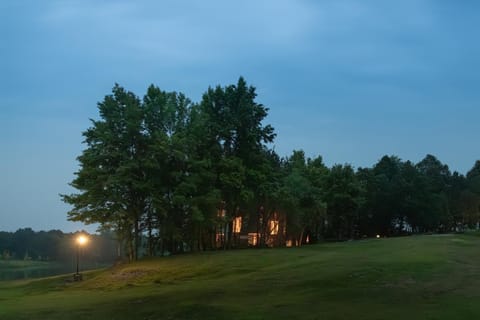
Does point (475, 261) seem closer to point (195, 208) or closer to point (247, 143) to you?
point (195, 208)

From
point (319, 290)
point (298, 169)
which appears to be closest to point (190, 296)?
point (319, 290)

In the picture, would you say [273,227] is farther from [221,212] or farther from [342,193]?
[342,193]

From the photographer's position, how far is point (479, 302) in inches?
573

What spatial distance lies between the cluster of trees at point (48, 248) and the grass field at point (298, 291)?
12826cm

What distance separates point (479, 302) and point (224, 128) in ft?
117

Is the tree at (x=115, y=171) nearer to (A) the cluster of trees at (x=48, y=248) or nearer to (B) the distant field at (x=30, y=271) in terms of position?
(B) the distant field at (x=30, y=271)

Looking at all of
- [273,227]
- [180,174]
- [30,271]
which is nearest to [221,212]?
[180,174]

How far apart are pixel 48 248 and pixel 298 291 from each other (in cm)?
16181

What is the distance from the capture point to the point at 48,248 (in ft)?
541

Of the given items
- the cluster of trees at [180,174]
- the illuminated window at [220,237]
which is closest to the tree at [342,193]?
the cluster of trees at [180,174]

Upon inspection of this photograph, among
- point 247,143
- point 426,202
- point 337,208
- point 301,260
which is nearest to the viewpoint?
point 301,260

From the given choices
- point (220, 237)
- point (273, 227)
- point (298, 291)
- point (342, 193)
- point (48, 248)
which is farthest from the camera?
point (48, 248)

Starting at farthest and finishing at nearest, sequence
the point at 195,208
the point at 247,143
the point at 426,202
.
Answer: the point at 426,202
the point at 247,143
the point at 195,208

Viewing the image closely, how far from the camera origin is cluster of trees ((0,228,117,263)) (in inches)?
6083
